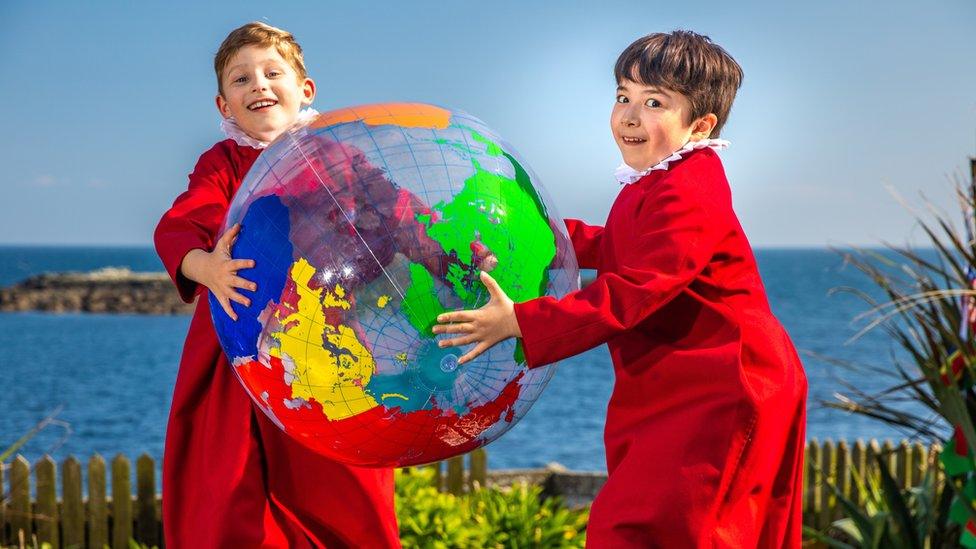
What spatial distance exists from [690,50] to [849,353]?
5194cm

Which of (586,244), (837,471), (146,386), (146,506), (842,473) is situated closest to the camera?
(586,244)

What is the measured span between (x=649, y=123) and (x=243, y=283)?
1169 millimetres

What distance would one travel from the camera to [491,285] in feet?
9.44

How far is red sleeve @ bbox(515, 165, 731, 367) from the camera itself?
9.39 ft

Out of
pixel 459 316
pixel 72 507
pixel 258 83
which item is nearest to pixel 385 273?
pixel 459 316

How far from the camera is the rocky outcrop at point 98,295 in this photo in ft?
223

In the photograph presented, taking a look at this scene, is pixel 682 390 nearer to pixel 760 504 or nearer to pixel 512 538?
pixel 760 504

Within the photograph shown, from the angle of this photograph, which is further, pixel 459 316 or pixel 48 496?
pixel 48 496

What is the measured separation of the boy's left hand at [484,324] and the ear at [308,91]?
1173mm

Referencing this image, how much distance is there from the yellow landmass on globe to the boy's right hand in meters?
0.16

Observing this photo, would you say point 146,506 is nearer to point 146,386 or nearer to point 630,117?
point 630,117

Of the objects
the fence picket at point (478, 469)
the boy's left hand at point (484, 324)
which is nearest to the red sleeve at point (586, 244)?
the boy's left hand at point (484, 324)

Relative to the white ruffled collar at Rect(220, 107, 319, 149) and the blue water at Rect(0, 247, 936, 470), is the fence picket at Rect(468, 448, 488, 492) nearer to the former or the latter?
the white ruffled collar at Rect(220, 107, 319, 149)

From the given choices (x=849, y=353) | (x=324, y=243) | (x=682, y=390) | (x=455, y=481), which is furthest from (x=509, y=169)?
(x=849, y=353)
